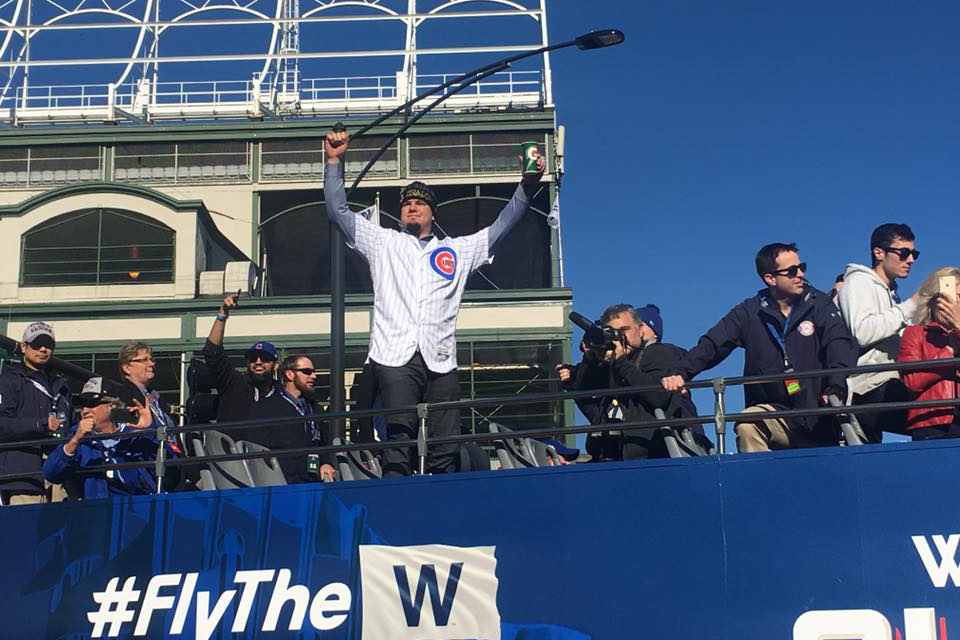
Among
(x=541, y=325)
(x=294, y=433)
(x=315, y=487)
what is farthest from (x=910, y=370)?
(x=541, y=325)

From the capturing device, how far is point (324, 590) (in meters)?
7.55

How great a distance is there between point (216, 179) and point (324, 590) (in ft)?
71.3

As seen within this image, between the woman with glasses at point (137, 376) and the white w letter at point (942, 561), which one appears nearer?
the white w letter at point (942, 561)

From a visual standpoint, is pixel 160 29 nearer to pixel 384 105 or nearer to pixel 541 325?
pixel 384 105

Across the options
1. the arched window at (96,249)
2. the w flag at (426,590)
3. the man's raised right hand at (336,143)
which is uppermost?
the arched window at (96,249)

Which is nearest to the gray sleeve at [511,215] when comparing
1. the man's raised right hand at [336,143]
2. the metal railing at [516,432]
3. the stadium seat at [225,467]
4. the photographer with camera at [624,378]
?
the photographer with camera at [624,378]

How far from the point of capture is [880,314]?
772cm

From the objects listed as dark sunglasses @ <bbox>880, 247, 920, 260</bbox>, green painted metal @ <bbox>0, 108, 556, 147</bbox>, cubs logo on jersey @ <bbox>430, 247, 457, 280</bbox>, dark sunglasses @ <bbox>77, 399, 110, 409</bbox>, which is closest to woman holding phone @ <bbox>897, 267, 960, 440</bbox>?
dark sunglasses @ <bbox>880, 247, 920, 260</bbox>

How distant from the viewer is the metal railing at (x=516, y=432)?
689 centimetres

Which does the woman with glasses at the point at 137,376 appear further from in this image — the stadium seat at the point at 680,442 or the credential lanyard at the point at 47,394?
the stadium seat at the point at 680,442

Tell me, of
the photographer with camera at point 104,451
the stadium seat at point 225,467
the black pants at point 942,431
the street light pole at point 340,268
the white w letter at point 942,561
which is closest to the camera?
the white w letter at point 942,561

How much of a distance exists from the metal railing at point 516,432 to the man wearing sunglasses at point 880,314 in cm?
55

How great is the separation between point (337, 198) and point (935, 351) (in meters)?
3.85

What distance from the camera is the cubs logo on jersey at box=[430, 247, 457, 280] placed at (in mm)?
8203
